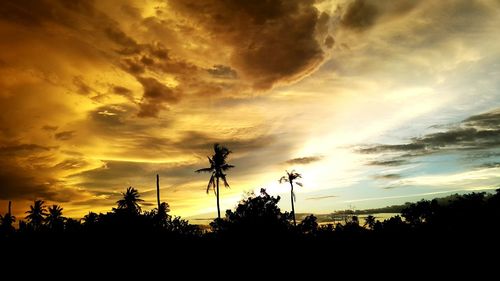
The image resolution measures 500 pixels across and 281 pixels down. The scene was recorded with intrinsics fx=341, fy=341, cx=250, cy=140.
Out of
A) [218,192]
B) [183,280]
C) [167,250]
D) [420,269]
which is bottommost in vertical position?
[420,269]

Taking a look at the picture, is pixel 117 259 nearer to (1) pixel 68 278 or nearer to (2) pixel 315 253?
(1) pixel 68 278

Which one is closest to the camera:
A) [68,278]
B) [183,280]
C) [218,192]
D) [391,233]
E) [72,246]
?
[68,278]

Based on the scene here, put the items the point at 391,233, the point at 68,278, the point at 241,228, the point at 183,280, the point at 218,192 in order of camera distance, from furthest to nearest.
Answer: the point at 218,192 → the point at 391,233 → the point at 241,228 → the point at 183,280 → the point at 68,278

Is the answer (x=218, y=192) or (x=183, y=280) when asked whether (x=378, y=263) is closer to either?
(x=183, y=280)

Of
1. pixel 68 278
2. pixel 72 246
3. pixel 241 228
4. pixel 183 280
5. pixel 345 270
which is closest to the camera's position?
pixel 68 278

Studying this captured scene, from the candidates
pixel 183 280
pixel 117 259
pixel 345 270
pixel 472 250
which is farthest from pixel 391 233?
pixel 117 259

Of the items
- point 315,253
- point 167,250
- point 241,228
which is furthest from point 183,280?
point 315,253

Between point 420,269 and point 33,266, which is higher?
point 33,266

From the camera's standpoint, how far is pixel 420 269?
28.0m

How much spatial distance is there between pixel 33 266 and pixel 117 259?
426 centimetres

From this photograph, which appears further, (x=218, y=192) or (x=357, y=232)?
(x=218, y=192)

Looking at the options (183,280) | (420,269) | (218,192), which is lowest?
(420,269)

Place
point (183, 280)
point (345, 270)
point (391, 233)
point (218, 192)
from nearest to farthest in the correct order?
point (183, 280) → point (345, 270) → point (391, 233) → point (218, 192)

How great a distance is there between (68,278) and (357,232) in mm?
31250
